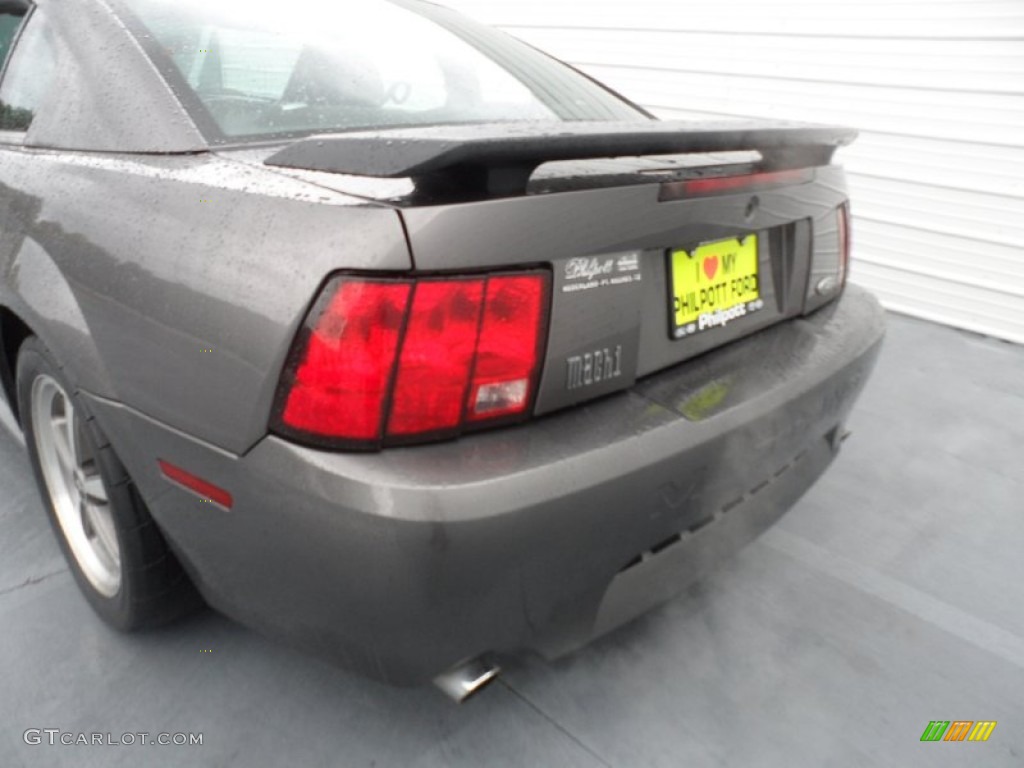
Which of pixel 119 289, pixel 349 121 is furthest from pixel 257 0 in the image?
pixel 119 289

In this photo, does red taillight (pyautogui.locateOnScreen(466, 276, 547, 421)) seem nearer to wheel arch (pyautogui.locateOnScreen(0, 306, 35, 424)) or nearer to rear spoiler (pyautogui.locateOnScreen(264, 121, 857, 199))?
Answer: rear spoiler (pyautogui.locateOnScreen(264, 121, 857, 199))

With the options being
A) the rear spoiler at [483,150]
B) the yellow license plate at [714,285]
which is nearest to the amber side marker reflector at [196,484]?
the rear spoiler at [483,150]

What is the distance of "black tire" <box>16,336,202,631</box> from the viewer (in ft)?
5.14

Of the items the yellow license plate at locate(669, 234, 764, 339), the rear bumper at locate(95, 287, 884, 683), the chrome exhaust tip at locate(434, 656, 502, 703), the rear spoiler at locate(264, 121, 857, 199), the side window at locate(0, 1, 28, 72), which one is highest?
the side window at locate(0, 1, 28, 72)

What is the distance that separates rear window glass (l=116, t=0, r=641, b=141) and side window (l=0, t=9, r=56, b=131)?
0.92ft

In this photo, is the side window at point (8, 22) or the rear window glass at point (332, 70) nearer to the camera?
the rear window glass at point (332, 70)

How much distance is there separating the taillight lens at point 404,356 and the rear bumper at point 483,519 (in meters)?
0.04

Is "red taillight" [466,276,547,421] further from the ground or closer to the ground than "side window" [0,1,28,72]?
closer to the ground

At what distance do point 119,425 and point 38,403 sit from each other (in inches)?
24.6

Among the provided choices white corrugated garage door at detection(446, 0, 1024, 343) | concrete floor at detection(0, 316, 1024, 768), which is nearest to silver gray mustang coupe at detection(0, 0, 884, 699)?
concrete floor at detection(0, 316, 1024, 768)

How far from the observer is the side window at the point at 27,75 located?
1790 millimetres

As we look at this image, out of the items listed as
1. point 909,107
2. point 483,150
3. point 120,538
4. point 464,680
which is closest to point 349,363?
point 483,150

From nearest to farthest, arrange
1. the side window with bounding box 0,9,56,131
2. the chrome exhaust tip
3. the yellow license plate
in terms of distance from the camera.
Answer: the chrome exhaust tip < the yellow license plate < the side window with bounding box 0,9,56,131

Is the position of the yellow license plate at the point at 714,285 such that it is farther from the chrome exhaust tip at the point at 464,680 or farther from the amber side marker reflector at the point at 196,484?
the amber side marker reflector at the point at 196,484
